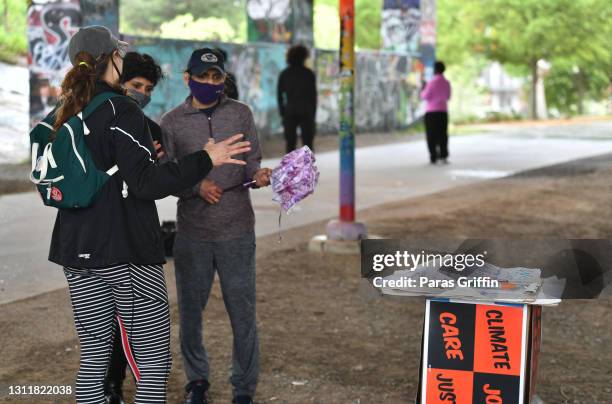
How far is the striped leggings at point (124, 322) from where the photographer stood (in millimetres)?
3754

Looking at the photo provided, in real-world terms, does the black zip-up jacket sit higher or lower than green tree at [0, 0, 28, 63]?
lower

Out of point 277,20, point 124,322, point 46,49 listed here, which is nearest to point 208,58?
point 124,322

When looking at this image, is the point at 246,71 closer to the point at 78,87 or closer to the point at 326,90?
the point at 326,90

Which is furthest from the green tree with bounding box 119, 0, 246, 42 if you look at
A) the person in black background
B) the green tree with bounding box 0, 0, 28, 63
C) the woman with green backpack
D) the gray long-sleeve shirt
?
the woman with green backpack

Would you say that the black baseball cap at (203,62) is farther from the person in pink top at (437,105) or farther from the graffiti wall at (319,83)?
the graffiti wall at (319,83)

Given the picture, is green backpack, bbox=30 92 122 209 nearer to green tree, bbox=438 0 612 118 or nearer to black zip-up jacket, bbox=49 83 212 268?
black zip-up jacket, bbox=49 83 212 268

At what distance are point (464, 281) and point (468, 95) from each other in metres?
36.3

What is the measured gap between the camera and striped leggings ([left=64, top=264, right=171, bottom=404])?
3.75m

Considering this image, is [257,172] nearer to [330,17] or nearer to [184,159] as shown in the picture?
[184,159]

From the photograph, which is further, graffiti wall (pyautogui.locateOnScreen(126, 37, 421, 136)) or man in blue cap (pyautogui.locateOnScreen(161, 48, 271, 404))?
graffiti wall (pyautogui.locateOnScreen(126, 37, 421, 136))

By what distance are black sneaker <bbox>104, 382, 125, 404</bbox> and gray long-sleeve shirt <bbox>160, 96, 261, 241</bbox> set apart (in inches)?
32.0

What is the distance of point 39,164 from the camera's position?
3672mm

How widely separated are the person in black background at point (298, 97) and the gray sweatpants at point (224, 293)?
8.13 meters

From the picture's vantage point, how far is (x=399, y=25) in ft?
99.2
